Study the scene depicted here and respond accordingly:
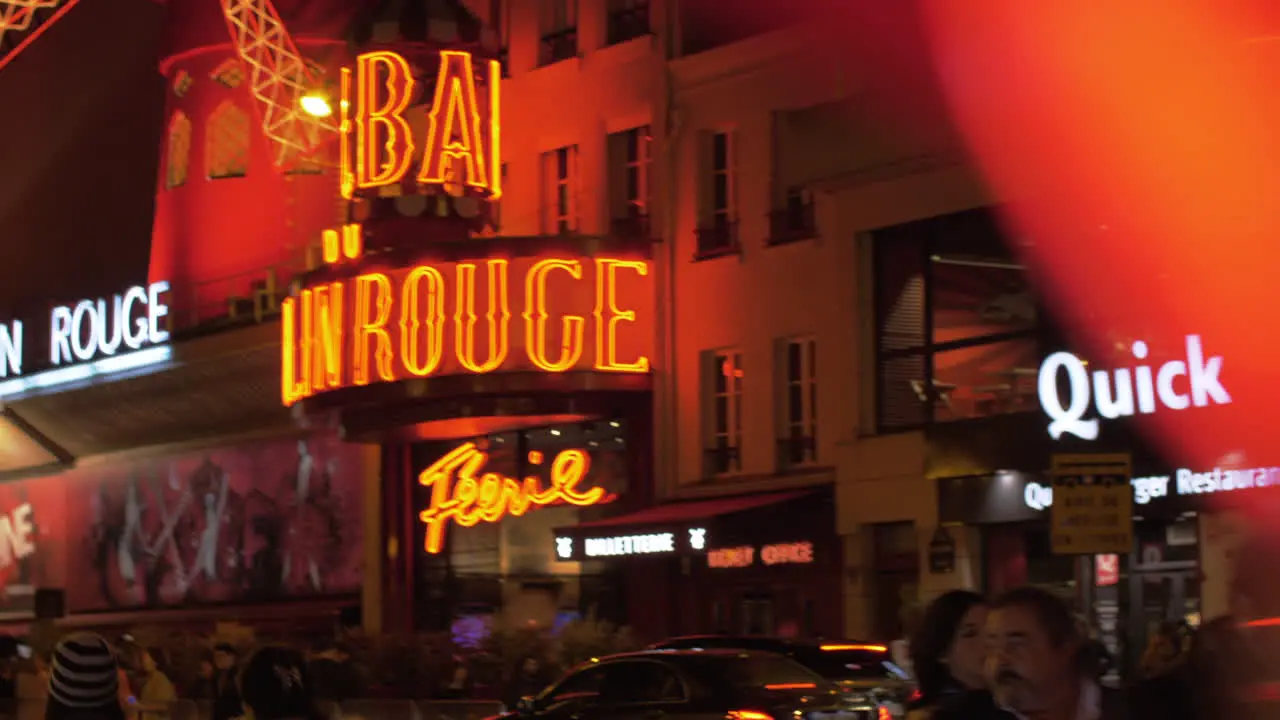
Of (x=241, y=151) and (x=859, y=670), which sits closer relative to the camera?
(x=859, y=670)

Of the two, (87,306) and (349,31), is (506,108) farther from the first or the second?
(87,306)

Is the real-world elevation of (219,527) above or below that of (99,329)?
below

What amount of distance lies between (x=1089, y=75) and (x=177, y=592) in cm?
2177

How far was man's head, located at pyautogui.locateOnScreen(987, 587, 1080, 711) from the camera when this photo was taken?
550cm

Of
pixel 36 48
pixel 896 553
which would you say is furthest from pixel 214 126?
pixel 896 553

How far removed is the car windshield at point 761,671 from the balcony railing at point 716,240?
11.4m

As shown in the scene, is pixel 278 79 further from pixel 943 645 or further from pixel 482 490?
pixel 943 645

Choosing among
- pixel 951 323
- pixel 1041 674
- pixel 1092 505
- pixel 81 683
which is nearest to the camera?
pixel 1041 674

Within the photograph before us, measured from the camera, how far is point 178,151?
41125mm

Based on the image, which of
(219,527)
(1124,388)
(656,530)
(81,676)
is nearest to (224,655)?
(81,676)

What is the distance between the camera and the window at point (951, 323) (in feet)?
78.9

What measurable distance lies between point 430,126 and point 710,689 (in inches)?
594

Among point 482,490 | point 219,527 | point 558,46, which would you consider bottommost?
point 219,527

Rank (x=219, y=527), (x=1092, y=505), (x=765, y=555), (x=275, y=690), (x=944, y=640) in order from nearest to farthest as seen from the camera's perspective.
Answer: (x=944, y=640) → (x=275, y=690) → (x=1092, y=505) → (x=765, y=555) → (x=219, y=527)
